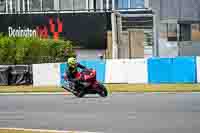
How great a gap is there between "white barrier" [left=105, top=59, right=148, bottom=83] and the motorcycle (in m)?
8.62

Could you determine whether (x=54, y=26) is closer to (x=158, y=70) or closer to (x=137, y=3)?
(x=137, y=3)

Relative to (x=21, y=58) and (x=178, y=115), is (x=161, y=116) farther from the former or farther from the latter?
(x=21, y=58)

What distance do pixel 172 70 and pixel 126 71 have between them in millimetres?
2286

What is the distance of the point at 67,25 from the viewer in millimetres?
46344

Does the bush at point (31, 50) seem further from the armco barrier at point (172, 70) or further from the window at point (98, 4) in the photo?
the armco barrier at point (172, 70)

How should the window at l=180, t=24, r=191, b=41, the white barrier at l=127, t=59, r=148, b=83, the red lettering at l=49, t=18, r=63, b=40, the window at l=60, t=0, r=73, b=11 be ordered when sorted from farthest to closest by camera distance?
the window at l=60, t=0, r=73, b=11 < the window at l=180, t=24, r=191, b=41 < the red lettering at l=49, t=18, r=63, b=40 < the white barrier at l=127, t=59, r=148, b=83

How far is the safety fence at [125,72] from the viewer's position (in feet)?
107

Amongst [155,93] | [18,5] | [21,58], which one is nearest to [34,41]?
[21,58]

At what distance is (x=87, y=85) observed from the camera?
970 inches

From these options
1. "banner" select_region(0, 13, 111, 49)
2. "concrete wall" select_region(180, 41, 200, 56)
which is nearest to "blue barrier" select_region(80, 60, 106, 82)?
"banner" select_region(0, 13, 111, 49)

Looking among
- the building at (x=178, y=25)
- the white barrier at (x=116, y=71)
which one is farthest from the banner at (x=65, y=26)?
the white barrier at (x=116, y=71)

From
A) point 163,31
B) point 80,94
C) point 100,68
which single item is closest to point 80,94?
point 80,94

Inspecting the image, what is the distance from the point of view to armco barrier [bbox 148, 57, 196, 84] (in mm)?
32531

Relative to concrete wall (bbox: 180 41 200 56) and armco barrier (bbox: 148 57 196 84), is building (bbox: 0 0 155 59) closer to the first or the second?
concrete wall (bbox: 180 41 200 56)
